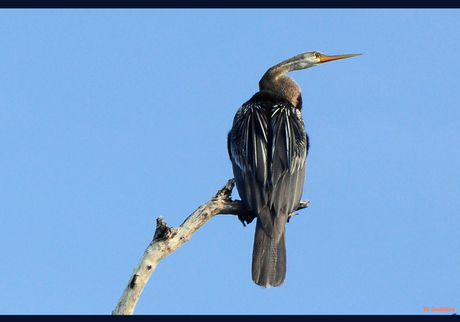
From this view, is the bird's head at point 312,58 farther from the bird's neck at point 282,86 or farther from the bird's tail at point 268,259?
the bird's tail at point 268,259

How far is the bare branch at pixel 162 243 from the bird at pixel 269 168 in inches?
19.2

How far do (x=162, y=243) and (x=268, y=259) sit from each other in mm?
1467

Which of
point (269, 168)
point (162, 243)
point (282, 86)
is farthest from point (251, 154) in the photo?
Answer: point (282, 86)

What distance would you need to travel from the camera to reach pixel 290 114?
7746mm

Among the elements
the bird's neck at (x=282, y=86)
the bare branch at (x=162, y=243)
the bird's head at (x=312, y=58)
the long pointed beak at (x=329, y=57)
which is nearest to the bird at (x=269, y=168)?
the bare branch at (x=162, y=243)

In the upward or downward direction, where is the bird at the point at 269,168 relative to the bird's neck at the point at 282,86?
downward

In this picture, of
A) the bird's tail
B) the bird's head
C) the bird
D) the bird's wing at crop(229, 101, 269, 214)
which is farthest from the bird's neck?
the bird's tail

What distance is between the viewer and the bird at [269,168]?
6.45 meters

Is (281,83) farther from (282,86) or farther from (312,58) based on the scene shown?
(312,58)

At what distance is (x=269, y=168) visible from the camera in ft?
22.9

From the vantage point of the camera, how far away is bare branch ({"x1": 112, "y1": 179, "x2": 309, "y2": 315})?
199 inches

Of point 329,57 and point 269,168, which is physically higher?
point 329,57

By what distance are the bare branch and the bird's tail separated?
51cm

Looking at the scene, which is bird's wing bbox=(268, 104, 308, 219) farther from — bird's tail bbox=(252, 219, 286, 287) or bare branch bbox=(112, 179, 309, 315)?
bare branch bbox=(112, 179, 309, 315)
